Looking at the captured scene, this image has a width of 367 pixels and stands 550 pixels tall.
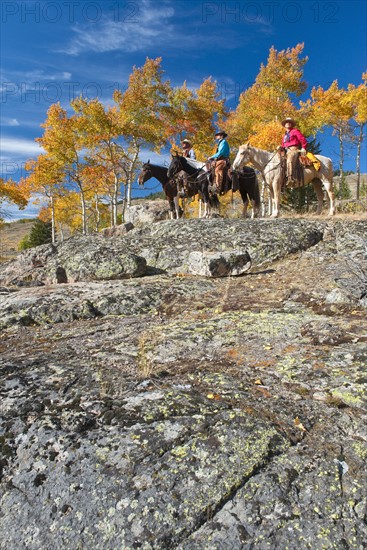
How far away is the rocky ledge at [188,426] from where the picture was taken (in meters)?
1.92

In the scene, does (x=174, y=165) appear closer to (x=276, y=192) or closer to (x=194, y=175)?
(x=194, y=175)

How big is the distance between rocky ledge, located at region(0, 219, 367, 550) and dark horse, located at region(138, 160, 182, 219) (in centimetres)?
1109

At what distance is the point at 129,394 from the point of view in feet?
9.80

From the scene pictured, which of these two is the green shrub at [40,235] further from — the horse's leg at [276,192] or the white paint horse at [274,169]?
the horse's leg at [276,192]

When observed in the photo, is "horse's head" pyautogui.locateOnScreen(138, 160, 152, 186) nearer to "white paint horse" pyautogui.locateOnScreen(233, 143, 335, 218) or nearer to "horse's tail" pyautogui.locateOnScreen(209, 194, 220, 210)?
"horse's tail" pyautogui.locateOnScreen(209, 194, 220, 210)

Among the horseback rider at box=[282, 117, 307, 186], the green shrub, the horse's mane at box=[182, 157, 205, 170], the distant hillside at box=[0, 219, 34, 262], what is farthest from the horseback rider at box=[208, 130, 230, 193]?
the distant hillside at box=[0, 219, 34, 262]

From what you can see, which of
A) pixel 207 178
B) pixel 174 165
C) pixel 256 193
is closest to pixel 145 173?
pixel 174 165

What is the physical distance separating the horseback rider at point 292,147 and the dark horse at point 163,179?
17.8 feet

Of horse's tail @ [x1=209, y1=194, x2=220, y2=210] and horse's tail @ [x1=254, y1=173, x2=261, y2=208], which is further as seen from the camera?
horse's tail @ [x1=209, y1=194, x2=220, y2=210]

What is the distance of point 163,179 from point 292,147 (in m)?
6.44

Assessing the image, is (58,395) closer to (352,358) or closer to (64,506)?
(64,506)

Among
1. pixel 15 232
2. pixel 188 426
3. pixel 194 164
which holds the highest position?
pixel 194 164

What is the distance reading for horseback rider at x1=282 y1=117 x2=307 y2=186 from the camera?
1247 cm

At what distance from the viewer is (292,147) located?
499 inches
